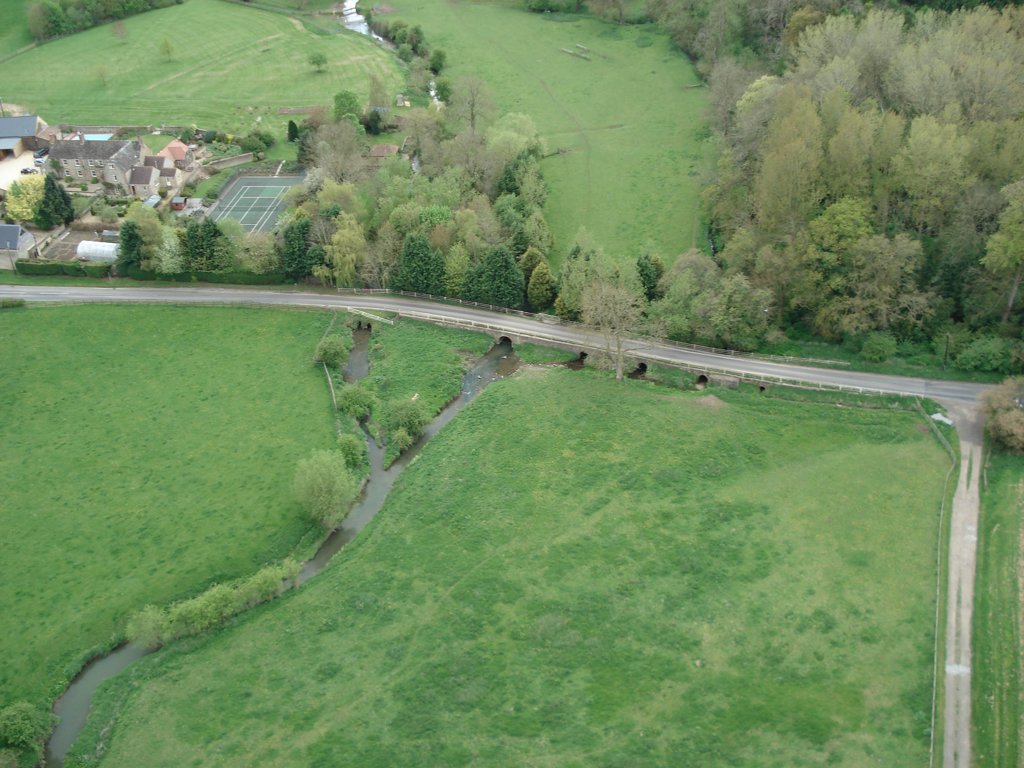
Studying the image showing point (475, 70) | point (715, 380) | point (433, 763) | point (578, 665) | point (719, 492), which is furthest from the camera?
point (475, 70)

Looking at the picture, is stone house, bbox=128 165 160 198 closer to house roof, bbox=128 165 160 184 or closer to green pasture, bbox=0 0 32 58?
house roof, bbox=128 165 160 184

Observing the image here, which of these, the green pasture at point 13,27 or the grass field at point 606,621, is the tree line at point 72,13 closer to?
the green pasture at point 13,27

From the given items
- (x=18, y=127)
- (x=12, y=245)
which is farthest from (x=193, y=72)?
(x=12, y=245)

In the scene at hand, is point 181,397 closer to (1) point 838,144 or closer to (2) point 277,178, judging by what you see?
(2) point 277,178

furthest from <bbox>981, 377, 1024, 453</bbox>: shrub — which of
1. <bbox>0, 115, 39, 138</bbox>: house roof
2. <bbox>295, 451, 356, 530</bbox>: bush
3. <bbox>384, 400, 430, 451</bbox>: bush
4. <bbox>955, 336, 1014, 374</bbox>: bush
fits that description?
<bbox>0, 115, 39, 138</bbox>: house roof

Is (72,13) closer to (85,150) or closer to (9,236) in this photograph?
(85,150)

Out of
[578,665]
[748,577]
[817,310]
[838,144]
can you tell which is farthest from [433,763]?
[838,144]
